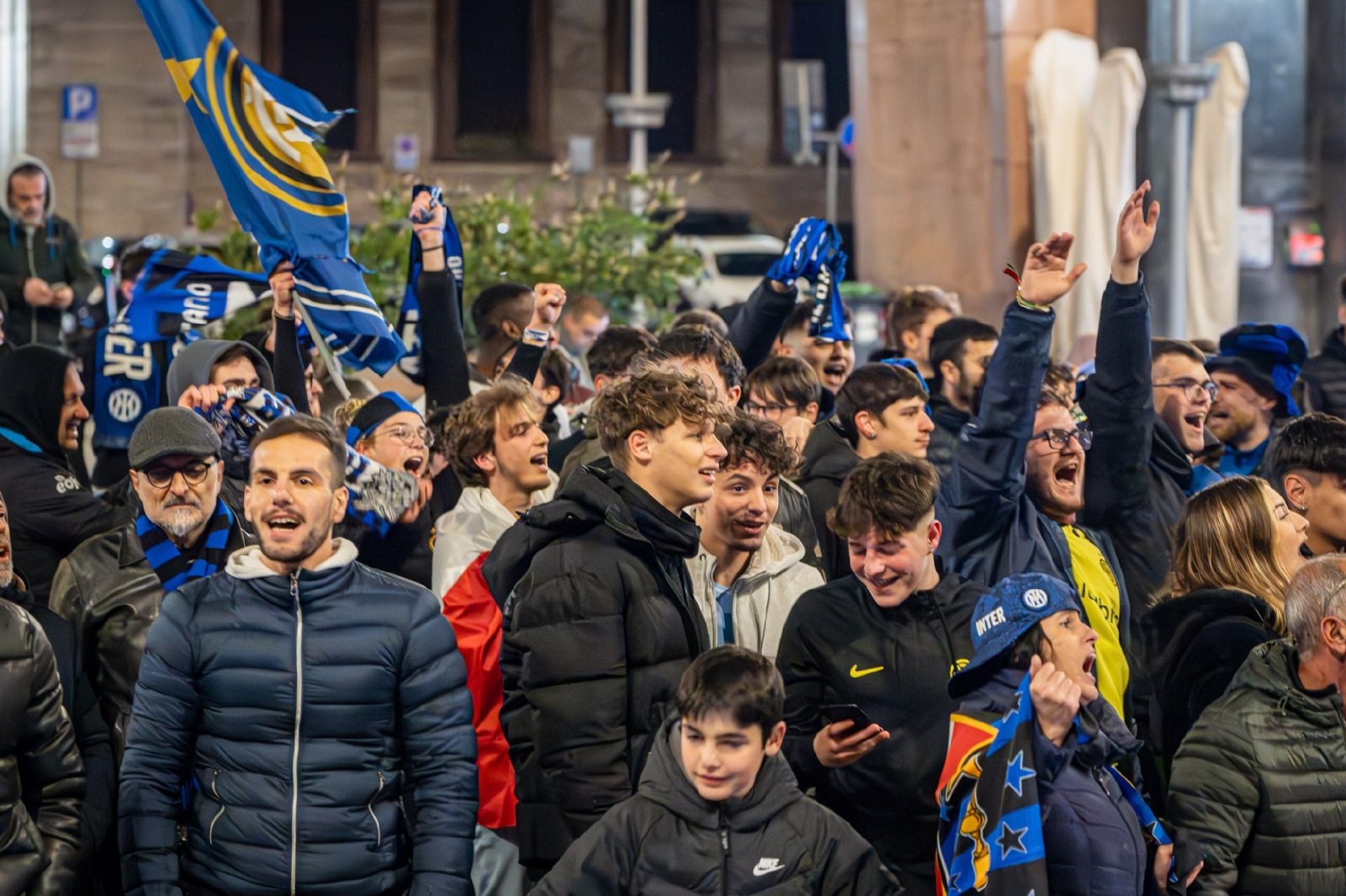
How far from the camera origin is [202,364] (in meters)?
7.18

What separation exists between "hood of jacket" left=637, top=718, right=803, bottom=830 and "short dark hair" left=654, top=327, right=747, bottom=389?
239cm

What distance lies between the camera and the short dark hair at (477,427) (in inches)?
248

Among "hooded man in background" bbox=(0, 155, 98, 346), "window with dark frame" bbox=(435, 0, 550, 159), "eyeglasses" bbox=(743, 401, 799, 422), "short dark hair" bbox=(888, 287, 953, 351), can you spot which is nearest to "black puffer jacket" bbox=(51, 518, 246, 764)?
"eyeglasses" bbox=(743, 401, 799, 422)

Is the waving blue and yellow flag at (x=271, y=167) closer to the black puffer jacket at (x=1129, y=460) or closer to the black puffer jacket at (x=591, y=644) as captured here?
the black puffer jacket at (x=591, y=644)

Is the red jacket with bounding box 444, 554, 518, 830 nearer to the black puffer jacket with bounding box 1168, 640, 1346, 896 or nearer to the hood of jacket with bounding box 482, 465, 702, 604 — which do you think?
the hood of jacket with bounding box 482, 465, 702, 604

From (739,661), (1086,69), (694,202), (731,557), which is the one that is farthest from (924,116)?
(694,202)

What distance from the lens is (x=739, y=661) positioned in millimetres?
4641

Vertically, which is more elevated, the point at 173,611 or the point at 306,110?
the point at 306,110

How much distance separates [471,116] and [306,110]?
84.7 feet

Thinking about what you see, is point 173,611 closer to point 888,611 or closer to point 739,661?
point 739,661

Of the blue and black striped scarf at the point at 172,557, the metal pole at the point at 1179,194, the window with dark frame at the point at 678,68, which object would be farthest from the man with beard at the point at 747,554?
the window with dark frame at the point at 678,68

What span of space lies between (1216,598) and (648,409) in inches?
64.6

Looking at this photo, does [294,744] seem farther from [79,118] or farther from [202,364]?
[79,118]

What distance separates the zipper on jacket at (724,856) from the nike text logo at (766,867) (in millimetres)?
62
